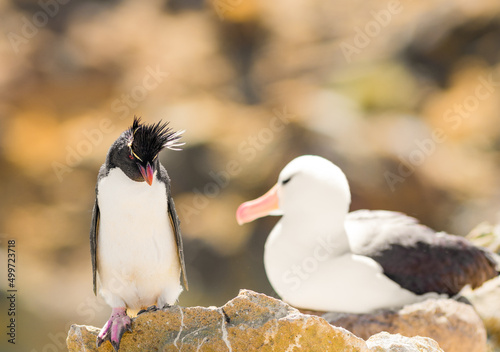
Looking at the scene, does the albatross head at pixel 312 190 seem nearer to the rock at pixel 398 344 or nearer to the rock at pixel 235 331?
the rock at pixel 398 344

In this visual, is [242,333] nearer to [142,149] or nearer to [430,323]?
[142,149]

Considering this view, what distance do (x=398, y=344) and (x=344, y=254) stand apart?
1494mm

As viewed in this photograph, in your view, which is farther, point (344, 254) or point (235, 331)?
point (344, 254)

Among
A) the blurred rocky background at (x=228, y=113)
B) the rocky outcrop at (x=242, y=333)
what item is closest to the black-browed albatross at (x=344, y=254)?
the rocky outcrop at (x=242, y=333)

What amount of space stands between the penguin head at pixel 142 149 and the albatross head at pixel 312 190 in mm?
1627

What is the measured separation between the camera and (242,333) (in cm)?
249

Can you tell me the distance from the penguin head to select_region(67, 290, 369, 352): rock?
0.60 meters

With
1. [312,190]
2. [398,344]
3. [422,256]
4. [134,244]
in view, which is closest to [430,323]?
[422,256]

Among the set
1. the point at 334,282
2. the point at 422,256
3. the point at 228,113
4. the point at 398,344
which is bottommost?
the point at 398,344

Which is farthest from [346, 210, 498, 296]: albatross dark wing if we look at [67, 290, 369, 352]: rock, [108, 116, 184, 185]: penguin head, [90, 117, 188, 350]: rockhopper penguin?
[108, 116, 184, 185]: penguin head

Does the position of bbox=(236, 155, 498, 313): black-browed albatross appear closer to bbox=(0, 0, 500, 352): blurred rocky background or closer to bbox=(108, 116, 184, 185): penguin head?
bbox=(108, 116, 184, 185): penguin head

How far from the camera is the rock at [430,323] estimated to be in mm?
3820

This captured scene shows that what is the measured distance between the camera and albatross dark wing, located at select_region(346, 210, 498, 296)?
4.04m

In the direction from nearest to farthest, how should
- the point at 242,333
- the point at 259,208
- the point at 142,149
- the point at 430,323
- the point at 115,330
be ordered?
the point at 242,333 < the point at 115,330 < the point at 142,149 < the point at 430,323 < the point at 259,208
